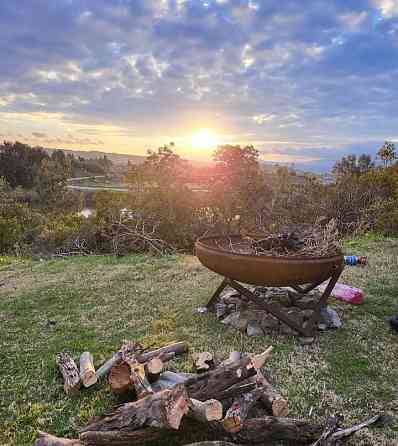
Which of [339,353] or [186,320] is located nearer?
[339,353]

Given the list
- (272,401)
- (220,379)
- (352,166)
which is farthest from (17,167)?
(272,401)

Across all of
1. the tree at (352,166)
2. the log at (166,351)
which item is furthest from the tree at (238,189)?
the log at (166,351)

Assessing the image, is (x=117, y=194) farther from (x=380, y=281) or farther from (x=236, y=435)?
(x=236, y=435)

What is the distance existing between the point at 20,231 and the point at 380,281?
1161 cm

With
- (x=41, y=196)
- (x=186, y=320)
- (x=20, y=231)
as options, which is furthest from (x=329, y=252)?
(x=41, y=196)

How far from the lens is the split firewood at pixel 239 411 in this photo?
261cm

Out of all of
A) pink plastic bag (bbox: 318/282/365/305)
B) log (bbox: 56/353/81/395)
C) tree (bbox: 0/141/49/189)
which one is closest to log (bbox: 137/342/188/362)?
log (bbox: 56/353/81/395)

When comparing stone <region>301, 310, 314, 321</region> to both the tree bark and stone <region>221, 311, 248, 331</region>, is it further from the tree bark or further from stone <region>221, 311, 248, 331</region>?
the tree bark

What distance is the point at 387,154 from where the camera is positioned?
15.4 metres

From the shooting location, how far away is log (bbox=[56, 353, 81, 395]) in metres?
3.41

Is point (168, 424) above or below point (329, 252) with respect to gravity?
below

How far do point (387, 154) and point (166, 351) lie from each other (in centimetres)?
1435

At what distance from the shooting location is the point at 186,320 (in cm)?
516

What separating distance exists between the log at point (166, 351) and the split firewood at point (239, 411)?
122 cm
